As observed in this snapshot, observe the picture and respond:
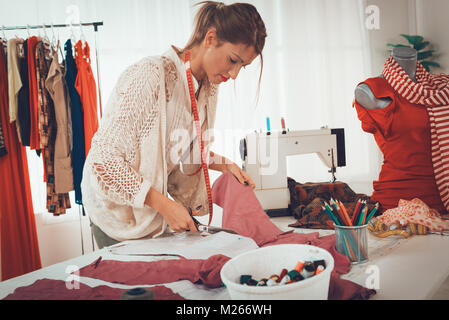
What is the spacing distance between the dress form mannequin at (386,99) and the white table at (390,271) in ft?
2.03

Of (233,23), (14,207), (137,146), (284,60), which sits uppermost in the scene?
(284,60)

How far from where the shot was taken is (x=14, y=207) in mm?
2457

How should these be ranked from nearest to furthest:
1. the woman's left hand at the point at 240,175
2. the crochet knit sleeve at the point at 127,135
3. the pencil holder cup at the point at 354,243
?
the pencil holder cup at the point at 354,243
the crochet knit sleeve at the point at 127,135
the woman's left hand at the point at 240,175

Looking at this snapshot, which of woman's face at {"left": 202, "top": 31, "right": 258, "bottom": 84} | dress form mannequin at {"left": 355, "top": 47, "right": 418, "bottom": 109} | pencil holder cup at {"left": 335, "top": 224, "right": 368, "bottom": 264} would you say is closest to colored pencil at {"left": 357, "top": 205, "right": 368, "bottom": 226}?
pencil holder cup at {"left": 335, "top": 224, "right": 368, "bottom": 264}

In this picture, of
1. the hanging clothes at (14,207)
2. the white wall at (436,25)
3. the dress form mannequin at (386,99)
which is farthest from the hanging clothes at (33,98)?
the white wall at (436,25)

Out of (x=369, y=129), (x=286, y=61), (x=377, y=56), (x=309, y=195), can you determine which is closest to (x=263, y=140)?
(x=309, y=195)

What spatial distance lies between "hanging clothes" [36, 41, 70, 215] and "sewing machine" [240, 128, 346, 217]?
5.14 feet

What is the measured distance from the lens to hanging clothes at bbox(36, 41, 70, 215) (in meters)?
2.41

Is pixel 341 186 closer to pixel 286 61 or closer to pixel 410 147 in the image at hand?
pixel 410 147

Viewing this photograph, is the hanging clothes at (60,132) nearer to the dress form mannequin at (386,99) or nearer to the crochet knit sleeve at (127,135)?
the crochet knit sleeve at (127,135)

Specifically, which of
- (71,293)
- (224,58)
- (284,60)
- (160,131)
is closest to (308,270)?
(71,293)

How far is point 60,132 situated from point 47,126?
0.31ft

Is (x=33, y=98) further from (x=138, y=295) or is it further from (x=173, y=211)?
(x=138, y=295)

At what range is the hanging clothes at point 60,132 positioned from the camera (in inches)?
96.7
